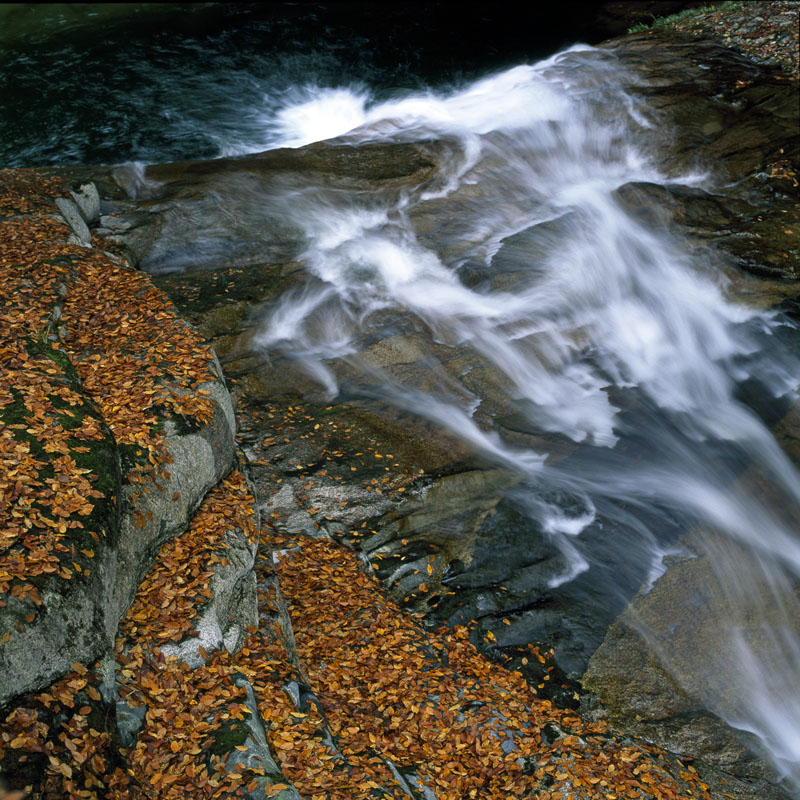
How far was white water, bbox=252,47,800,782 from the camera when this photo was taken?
7.98 metres

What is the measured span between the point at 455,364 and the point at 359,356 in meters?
1.40

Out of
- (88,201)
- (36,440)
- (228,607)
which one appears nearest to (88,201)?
(88,201)

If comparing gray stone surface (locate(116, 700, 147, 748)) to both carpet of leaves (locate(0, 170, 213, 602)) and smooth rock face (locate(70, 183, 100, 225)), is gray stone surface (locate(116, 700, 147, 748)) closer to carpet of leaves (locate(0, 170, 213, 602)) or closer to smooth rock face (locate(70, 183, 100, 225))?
carpet of leaves (locate(0, 170, 213, 602))

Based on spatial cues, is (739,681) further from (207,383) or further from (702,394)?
(207,383)

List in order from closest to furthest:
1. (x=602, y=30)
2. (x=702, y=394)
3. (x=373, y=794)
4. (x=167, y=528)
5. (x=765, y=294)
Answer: (x=373, y=794) → (x=167, y=528) → (x=702, y=394) → (x=765, y=294) → (x=602, y=30)

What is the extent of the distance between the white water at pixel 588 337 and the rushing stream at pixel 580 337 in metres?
0.03

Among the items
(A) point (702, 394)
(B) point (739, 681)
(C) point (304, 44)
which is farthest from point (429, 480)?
(C) point (304, 44)

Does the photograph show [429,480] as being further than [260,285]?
No

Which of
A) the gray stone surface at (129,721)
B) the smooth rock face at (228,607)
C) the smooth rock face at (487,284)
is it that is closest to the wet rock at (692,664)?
the smooth rock face at (487,284)

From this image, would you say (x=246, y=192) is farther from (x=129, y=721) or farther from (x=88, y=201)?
(x=129, y=721)

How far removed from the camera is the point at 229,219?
12617 millimetres

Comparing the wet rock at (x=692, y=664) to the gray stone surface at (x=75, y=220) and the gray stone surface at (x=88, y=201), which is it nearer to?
the gray stone surface at (x=75, y=220)

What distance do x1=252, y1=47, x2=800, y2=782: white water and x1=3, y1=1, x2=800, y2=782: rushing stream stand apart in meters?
0.03

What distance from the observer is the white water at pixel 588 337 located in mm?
7977
